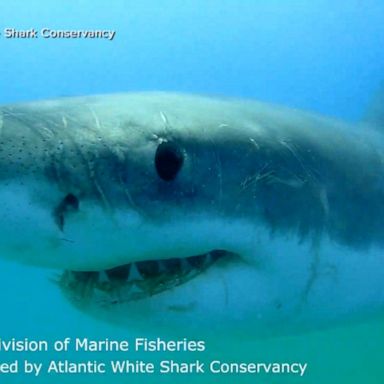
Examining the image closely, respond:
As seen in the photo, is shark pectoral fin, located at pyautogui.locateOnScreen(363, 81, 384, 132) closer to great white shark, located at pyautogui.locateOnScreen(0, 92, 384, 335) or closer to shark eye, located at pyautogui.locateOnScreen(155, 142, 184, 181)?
great white shark, located at pyautogui.locateOnScreen(0, 92, 384, 335)

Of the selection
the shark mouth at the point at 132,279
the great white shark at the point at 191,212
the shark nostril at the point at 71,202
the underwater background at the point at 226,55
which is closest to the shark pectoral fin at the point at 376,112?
the underwater background at the point at 226,55

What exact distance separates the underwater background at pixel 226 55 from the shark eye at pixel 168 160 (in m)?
0.96

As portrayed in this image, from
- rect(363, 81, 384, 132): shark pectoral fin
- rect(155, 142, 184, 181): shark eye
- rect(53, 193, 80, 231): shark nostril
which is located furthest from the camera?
rect(363, 81, 384, 132): shark pectoral fin

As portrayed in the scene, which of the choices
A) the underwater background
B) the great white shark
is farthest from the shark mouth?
the underwater background

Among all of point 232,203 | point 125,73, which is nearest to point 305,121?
point 232,203

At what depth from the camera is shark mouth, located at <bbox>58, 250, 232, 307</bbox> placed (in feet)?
3.66

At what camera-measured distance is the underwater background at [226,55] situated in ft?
7.31

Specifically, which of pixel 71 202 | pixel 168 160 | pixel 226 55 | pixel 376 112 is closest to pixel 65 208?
pixel 71 202

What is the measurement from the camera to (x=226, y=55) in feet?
10.4

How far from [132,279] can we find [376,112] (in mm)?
1240

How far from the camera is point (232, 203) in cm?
113

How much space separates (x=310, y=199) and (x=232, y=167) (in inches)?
7.5

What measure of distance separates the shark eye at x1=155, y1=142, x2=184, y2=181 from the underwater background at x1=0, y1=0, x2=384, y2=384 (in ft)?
3.14

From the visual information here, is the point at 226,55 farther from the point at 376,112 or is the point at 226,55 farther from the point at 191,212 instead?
the point at 191,212
